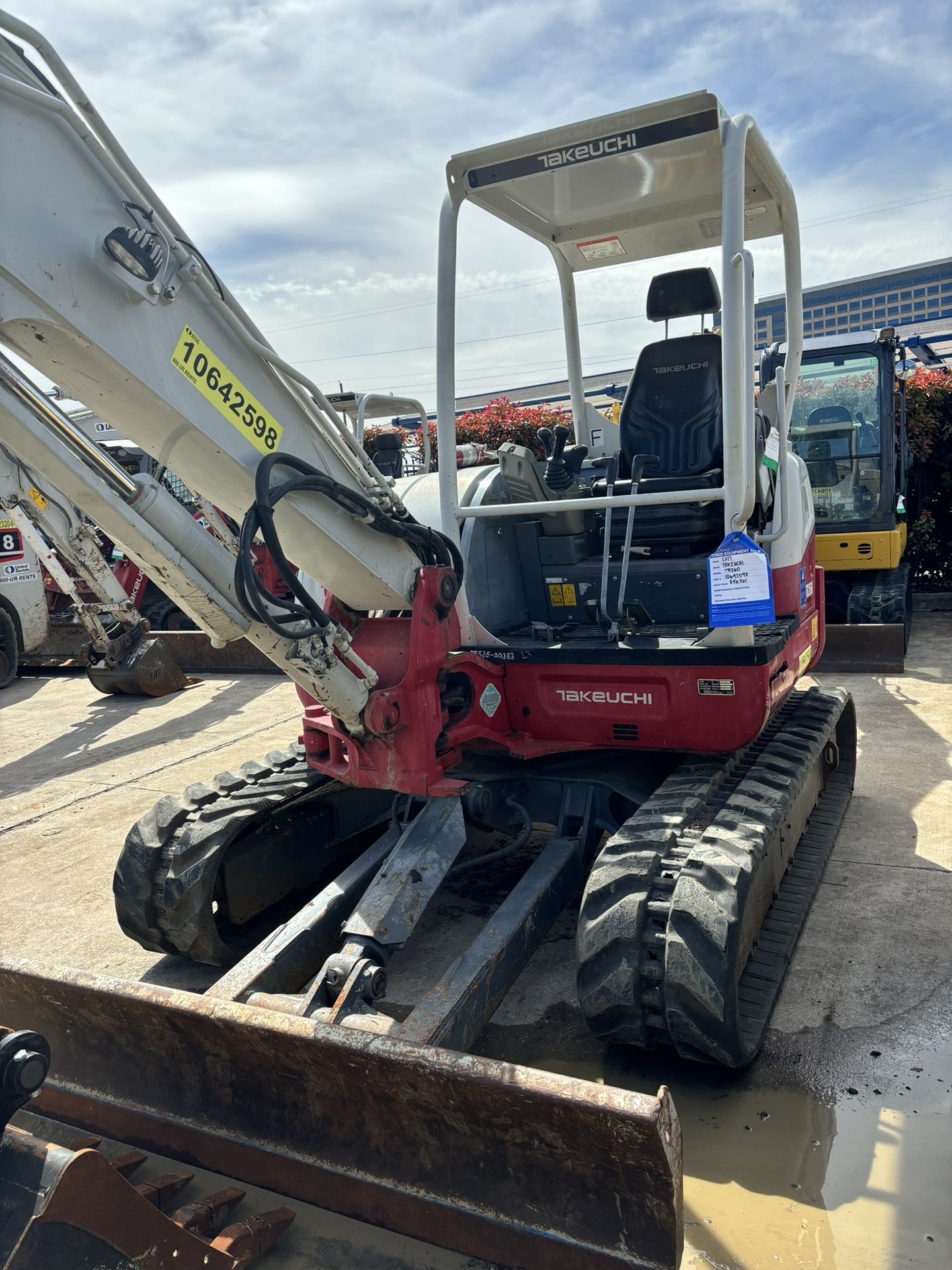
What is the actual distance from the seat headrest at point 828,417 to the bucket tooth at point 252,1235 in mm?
8814

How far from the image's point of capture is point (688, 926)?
2.71 metres

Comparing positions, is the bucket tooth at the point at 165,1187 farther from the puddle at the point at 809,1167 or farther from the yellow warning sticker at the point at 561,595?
the yellow warning sticker at the point at 561,595

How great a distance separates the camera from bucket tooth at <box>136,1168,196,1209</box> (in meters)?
2.44

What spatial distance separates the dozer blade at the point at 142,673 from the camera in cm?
947

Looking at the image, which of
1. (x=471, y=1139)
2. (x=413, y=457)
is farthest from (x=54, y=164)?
(x=413, y=457)

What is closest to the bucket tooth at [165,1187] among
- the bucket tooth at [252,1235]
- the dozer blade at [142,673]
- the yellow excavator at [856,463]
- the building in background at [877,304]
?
the bucket tooth at [252,1235]

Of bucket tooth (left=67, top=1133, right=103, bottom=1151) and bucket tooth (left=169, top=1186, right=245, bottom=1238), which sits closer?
bucket tooth (left=169, top=1186, right=245, bottom=1238)

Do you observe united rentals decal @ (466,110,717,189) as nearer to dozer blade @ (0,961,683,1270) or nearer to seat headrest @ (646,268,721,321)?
seat headrest @ (646,268,721,321)

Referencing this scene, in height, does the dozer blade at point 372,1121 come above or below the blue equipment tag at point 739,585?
below

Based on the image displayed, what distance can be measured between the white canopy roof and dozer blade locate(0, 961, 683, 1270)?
3.00m

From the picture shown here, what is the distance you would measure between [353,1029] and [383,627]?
5.26 feet

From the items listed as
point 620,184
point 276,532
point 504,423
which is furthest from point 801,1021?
point 504,423

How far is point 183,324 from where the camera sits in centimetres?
273

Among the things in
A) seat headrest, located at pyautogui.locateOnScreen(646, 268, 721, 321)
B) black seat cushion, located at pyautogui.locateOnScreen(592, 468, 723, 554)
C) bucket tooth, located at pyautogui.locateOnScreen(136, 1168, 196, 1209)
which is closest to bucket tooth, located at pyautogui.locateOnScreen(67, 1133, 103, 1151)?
bucket tooth, located at pyautogui.locateOnScreen(136, 1168, 196, 1209)
